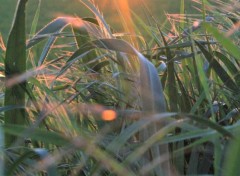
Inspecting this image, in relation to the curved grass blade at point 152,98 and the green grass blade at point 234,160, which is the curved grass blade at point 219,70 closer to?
the curved grass blade at point 152,98

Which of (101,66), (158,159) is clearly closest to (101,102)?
(101,66)

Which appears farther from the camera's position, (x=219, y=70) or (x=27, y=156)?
(x=219, y=70)

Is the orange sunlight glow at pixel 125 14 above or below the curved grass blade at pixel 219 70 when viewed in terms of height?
above

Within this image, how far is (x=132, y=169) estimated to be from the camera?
954 millimetres

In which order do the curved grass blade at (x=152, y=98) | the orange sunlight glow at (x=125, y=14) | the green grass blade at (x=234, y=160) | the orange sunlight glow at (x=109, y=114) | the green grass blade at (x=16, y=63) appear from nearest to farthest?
the green grass blade at (x=234, y=160)
the curved grass blade at (x=152, y=98)
the orange sunlight glow at (x=109, y=114)
the green grass blade at (x=16, y=63)
the orange sunlight glow at (x=125, y=14)

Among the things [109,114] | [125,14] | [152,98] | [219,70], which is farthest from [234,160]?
[125,14]

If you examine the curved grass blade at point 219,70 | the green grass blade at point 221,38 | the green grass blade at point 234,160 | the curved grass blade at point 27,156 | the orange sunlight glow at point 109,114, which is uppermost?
the green grass blade at point 221,38

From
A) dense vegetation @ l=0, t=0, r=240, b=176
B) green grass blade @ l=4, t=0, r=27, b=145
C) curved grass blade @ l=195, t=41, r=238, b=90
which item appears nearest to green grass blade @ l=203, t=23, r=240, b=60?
dense vegetation @ l=0, t=0, r=240, b=176

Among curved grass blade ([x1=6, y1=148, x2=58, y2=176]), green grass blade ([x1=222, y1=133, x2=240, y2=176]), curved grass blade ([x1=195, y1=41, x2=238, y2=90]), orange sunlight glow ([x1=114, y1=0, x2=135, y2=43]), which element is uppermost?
orange sunlight glow ([x1=114, y1=0, x2=135, y2=43])

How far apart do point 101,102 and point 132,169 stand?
1.00 feet

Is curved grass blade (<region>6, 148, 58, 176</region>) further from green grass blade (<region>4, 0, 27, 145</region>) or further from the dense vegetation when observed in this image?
green grass blade (<region>4, 0, 27, 145</region>)

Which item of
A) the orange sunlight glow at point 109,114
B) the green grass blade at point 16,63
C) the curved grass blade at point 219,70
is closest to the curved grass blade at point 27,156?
the orange sunlight glow at point 109,114

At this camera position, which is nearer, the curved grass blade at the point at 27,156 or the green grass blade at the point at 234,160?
the green grass blade at the point at 234,160

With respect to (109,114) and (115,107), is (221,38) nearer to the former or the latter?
(109,114)
